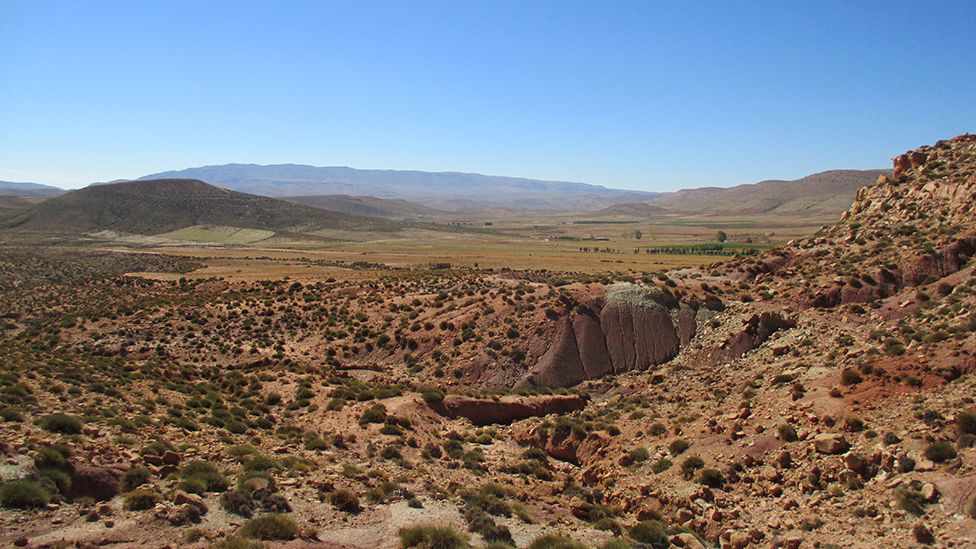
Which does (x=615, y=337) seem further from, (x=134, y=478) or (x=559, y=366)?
(x=134, y=478)

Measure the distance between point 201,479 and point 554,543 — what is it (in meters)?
8.41

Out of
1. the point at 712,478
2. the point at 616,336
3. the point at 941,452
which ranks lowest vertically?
the point at 712,478

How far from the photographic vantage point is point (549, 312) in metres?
35.8

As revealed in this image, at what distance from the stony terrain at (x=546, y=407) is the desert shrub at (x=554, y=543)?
0.28ft

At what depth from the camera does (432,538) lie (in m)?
12.9

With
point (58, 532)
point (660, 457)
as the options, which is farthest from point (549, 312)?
point (58, 532)

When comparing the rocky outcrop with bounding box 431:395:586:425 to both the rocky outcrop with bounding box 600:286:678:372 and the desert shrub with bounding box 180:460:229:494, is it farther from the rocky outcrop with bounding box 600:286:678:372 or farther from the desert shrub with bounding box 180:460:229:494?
the desert shrub with bounding box 180:460:229:494

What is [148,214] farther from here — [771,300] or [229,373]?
[771,300]

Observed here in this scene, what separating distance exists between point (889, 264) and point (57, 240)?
500 ft

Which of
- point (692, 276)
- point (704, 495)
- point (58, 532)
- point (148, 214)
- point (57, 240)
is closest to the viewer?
point (58, 532)

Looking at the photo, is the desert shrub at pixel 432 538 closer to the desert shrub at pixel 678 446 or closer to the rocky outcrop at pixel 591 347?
the desert shrub at pixel 678 446

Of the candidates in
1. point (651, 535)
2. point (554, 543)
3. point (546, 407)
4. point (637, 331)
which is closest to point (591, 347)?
point (637, 331)

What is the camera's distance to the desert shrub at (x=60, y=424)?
1728 cm

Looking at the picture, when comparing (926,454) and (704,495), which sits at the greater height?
(926,454)
